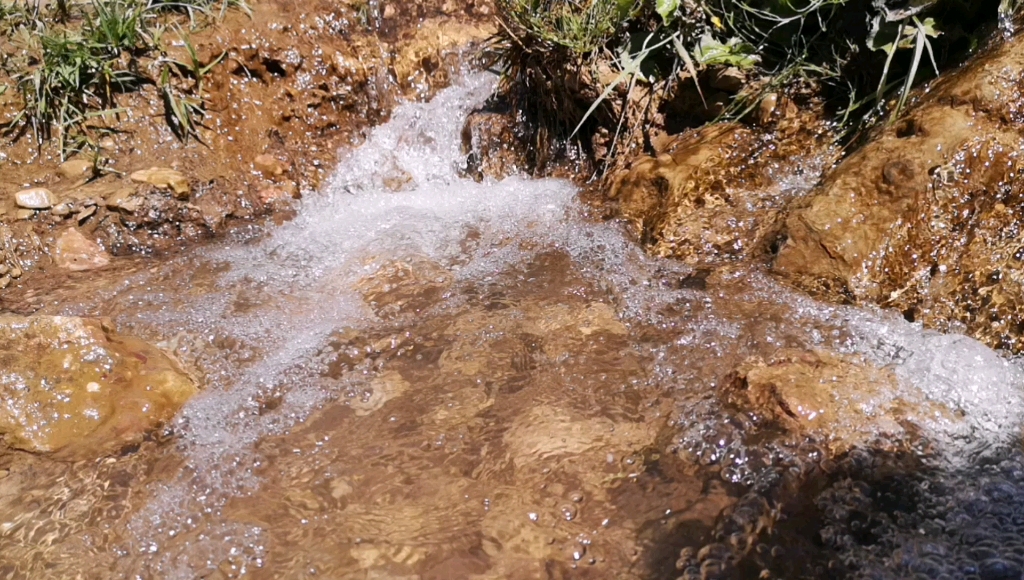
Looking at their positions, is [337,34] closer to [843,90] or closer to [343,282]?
[343,282]

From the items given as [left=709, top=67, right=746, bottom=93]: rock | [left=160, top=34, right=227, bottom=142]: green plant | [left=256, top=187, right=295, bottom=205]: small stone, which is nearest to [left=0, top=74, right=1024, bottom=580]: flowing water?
[left=709, top=67, right=746, bottom=93]: rock

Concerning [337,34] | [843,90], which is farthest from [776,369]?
[337,34]

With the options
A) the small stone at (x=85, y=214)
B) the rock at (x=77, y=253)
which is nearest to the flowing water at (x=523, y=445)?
the rock at (x=77, y=253)

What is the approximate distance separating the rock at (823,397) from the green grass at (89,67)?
10.5 ft

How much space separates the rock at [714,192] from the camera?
3053 millimetres

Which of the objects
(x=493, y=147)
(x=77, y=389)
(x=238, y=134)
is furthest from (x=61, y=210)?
(x=493, y=147)

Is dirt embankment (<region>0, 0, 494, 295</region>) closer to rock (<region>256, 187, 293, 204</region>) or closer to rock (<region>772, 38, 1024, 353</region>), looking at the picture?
rock (<region>256, 187, 293, 204</region>)

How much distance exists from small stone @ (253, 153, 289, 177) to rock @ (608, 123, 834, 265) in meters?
1.84

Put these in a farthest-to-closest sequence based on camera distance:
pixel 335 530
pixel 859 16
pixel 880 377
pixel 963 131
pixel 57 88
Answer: pixel 57 88 < pixel 859 16 < pixel 963 131 < pixel 880 377 < pixel 335 530

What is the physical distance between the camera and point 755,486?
2.05 metres

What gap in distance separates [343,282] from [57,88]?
6.48ft

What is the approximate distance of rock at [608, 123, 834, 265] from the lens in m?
3.05

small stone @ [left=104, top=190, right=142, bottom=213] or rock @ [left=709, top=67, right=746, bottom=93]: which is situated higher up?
rock @ [left=709, top=67, right=746, bottom=93]

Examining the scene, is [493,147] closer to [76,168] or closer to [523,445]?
[76,168]
